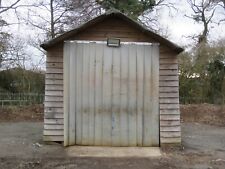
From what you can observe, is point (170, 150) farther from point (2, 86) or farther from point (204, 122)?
point (2, 86)

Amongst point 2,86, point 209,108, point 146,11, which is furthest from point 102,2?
point 209,108

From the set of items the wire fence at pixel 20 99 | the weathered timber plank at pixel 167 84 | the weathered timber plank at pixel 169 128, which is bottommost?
the weathered timber plank at pixel 169 128

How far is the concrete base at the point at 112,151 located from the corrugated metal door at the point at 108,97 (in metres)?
0.27

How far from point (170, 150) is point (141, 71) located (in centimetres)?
213

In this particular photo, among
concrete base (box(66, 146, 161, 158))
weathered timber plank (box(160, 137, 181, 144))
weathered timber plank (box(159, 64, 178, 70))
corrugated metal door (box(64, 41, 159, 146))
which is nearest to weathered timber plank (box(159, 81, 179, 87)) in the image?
corrugated metal door (box(64, 41, 159, 146))

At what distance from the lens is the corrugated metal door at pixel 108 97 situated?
11.2 metres

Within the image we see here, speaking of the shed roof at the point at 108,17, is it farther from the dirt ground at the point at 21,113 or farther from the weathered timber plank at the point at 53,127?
the dirt ground at the point at 21,113

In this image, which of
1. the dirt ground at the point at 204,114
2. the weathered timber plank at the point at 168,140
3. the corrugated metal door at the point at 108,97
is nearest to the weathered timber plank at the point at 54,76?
the corrugated metal door at the point at 108,97

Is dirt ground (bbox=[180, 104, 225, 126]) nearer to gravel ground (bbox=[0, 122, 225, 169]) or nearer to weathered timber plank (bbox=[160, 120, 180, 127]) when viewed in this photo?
gravel ground (bbox=[0, 122, 225, 169])

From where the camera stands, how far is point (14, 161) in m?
9.29

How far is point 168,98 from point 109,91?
153 centimetres

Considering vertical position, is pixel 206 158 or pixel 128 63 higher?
pixel 128 63

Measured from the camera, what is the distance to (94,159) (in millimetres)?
9703

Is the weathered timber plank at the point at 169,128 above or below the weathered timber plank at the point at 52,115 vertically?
below
